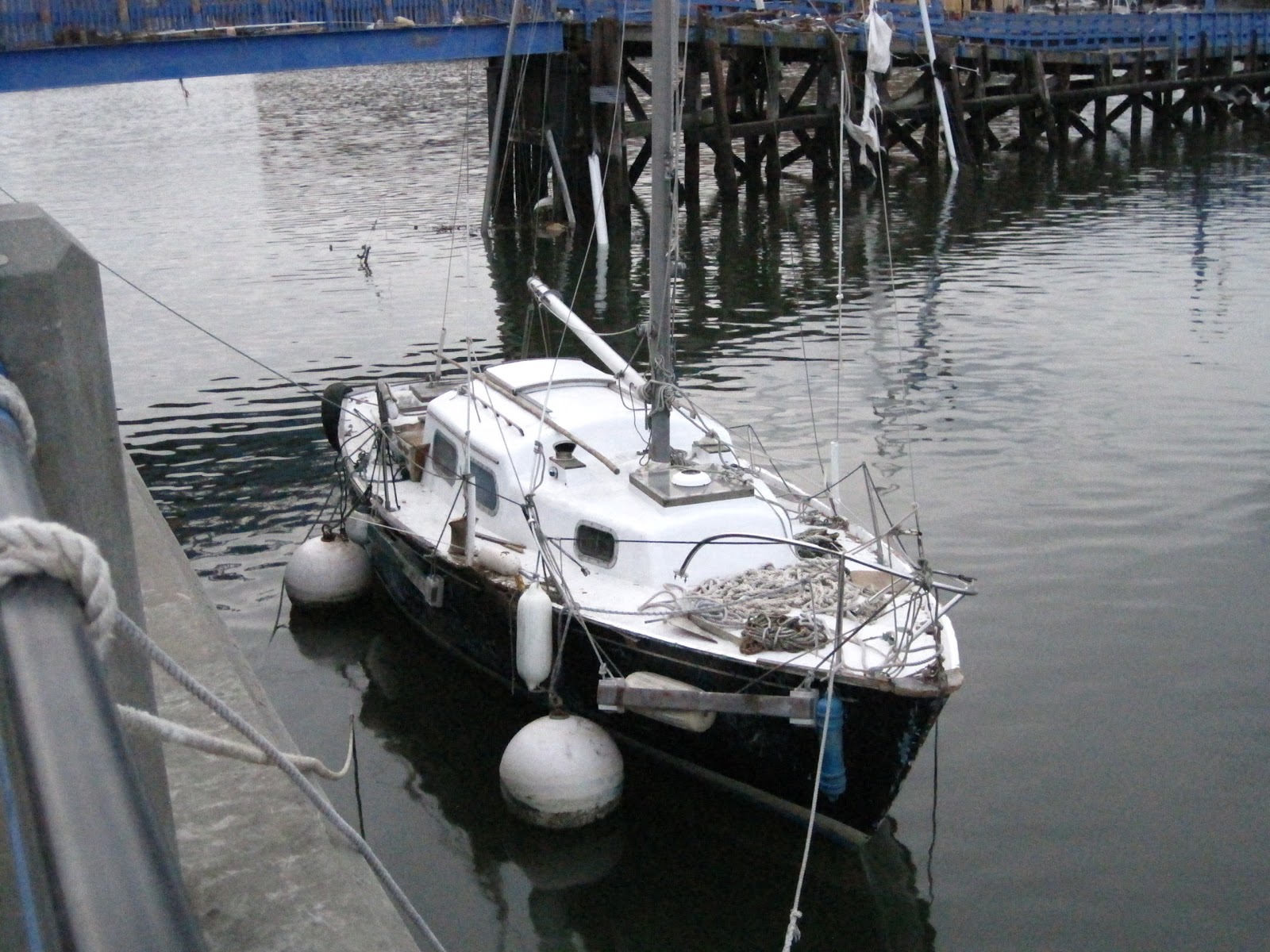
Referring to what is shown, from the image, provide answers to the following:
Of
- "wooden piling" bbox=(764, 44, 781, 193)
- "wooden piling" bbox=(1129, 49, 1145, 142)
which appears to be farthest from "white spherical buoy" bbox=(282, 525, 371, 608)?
"wooden piling" bbox=(1129, 49, 1145, 142)

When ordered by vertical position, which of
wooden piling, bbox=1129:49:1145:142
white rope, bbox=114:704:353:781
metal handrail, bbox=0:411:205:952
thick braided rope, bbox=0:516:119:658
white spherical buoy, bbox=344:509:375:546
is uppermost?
wooden piling, bbox=1129:49:1145:142

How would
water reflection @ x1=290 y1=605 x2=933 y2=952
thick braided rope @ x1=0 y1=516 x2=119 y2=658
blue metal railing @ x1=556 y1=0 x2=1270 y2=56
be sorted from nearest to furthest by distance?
thick braided rope @ x1=0 y1=516 x2=119 y2=658 → water reflection @ x1=290 y1=605 x2=933 y2=952 → blue metal railing @ x1=556 y1=0 x2=1270 y2=56

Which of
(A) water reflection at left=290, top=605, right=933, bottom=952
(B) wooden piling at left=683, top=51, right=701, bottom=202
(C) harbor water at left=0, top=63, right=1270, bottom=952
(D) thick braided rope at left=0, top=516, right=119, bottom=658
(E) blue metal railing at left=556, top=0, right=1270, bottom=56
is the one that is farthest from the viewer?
(E) blue metal railing at left=556, top=0, right=1270, bottom=56

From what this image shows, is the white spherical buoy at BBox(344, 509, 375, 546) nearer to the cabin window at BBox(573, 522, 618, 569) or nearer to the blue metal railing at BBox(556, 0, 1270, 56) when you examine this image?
the cabin window at BBox(573, 522, 618, 569)

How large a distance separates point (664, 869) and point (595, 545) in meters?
2.64

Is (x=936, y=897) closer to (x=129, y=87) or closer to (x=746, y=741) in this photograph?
(x=746, y=741)

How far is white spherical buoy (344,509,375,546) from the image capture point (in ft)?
44.6

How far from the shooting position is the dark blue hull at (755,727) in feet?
29.1

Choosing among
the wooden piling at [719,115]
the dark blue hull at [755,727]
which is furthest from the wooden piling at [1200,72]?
the dark blue hull at [755,727]

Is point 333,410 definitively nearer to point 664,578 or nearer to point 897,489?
point 897,489

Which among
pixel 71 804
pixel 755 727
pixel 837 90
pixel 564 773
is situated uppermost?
pixel 837 90

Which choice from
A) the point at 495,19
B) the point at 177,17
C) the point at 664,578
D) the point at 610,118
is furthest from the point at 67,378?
the point at 610,118

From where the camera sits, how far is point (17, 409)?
85.5 inches

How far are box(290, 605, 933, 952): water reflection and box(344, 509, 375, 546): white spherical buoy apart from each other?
2966 mm
